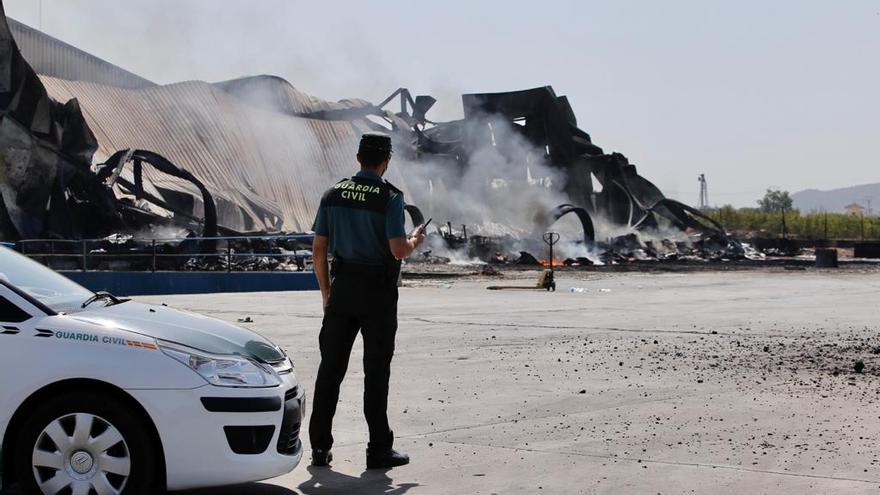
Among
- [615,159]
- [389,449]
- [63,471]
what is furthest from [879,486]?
[615,159]

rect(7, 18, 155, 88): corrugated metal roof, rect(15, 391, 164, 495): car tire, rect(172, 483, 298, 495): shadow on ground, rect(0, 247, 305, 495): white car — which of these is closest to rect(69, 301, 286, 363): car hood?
rect(0, 247, 305, 495): white car

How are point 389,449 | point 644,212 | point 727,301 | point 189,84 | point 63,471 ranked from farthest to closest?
point 189,84 < point 644,212 < point 727,301 < point 389,449 < point 63,471

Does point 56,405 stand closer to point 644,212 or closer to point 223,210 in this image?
point 223,210

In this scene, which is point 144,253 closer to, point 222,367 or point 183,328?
point 183,328

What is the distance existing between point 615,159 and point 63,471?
6194 centimetres

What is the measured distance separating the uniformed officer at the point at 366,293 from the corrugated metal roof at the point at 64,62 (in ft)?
191

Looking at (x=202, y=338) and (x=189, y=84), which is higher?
(x=189, y=84)

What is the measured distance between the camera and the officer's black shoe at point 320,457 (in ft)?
20.5

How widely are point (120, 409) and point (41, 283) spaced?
1193 mm

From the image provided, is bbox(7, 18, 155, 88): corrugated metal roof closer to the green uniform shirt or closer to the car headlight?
the green uniform shirt

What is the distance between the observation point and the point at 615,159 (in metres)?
65.6

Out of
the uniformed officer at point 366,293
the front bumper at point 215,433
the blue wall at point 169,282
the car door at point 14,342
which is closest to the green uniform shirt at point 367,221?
the uniformed officer at point 366,293

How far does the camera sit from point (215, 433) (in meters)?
5.08

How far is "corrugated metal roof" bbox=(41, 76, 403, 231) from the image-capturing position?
62016mm
